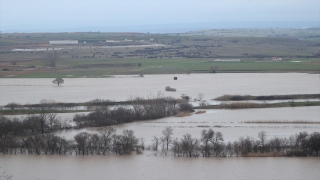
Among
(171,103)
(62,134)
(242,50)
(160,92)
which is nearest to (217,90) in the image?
(160,92)

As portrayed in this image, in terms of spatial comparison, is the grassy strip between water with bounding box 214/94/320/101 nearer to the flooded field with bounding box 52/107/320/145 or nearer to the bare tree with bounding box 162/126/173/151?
the flooded field with bounding box 52/107/320/145

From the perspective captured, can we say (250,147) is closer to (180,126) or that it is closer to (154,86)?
(180,126)

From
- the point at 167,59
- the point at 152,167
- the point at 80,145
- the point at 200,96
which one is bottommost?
the point at 152,167

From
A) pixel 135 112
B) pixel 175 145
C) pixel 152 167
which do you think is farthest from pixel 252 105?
pixel 152 167

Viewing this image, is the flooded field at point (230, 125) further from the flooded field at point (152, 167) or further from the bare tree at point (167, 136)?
the flooded field at point (152, 167)

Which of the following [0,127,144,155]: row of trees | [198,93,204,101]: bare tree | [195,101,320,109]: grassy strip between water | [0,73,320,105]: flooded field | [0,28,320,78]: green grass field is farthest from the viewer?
[0,28,320,78]: green grass field

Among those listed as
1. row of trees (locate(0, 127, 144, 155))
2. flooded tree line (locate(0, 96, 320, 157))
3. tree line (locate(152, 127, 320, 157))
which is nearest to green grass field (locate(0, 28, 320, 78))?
flooded tree line (locate(0, 96, 320, 157))

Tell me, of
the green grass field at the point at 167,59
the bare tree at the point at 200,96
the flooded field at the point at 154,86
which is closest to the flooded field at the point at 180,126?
the flooded field at the point at 154,86
